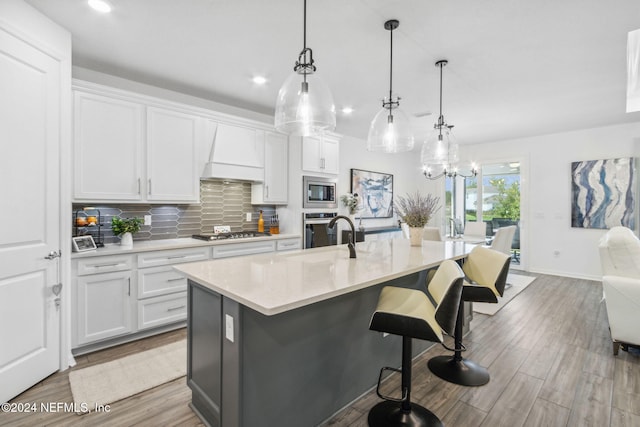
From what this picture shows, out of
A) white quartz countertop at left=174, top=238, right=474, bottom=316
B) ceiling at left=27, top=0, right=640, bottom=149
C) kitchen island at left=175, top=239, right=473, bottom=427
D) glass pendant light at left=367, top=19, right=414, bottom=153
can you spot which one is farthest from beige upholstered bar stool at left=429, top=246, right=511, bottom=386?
ceiling at left=27, top=0, right=640, bottom=149

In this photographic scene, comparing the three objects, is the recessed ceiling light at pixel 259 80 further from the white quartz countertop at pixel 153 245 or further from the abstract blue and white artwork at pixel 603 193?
the abstract blue and white artwork at pixel 603 193

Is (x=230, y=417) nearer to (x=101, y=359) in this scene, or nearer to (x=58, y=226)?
(x=101, y=359)

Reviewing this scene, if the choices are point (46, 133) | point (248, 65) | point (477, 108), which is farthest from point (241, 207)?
point (477, 108)

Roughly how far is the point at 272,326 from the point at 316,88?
4.51 ft

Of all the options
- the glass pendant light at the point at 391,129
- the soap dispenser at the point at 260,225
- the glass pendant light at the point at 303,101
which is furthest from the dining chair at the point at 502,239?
the glass pendant light at the point at 303,101

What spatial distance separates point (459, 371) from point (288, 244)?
245 centimetres

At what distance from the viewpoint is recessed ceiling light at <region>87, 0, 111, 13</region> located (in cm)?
212

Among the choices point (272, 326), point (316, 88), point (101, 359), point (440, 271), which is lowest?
point (101, 359)

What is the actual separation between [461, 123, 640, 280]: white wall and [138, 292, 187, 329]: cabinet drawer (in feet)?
20.6

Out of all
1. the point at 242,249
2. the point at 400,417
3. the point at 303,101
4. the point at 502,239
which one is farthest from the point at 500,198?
the point at 303,101

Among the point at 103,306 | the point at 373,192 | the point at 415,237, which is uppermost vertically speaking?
the point at 373,192

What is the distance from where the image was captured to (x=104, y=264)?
278 cm

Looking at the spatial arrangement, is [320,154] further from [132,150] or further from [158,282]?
[158,282]

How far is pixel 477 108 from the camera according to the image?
436 centimetres
